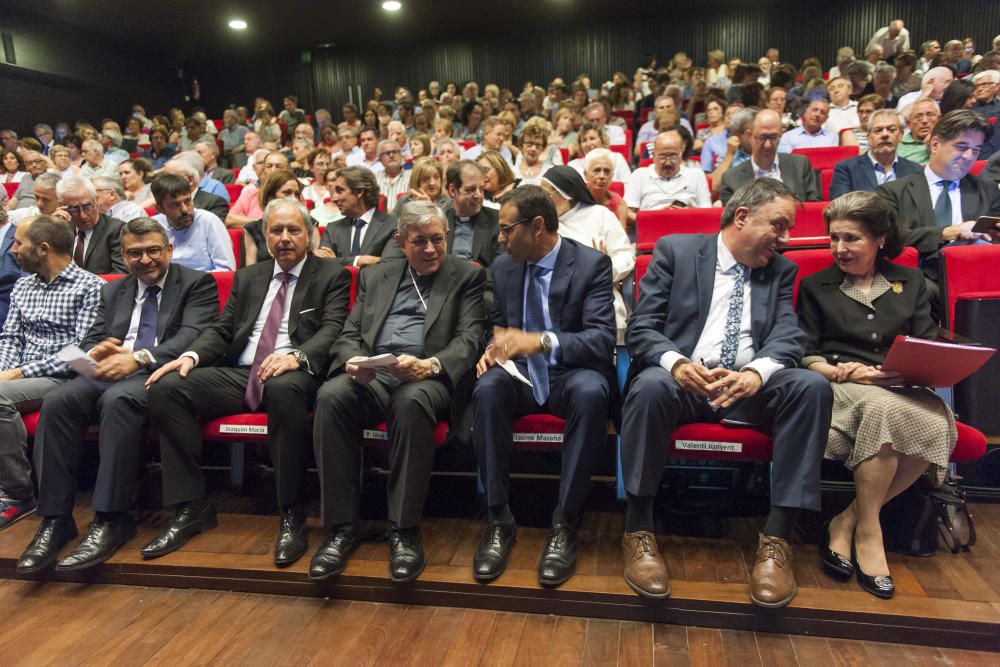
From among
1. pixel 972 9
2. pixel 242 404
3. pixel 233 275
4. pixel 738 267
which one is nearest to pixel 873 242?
pixel 738 267

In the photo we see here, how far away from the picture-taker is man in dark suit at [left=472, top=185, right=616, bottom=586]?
5.38 feet

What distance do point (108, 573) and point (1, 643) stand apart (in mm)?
288

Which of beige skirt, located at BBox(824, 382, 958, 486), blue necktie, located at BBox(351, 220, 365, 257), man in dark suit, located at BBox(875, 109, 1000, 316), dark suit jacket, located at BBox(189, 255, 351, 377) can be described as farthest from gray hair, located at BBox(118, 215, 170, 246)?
man in dark suit, located at BBox(875, 109, 1000, 316)

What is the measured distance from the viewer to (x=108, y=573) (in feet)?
5.89

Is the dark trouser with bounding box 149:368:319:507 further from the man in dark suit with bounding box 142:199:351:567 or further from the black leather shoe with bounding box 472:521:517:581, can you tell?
the black leather shoe with bounding box 472:521:517:581

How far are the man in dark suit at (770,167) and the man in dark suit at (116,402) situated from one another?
7.57ft

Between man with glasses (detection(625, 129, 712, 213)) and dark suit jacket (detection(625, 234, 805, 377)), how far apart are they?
127 centimetres

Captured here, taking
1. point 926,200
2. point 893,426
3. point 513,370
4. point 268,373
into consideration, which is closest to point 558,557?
point 513,370

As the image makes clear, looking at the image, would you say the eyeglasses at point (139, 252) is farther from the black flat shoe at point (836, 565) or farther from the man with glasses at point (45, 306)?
the black flat shoe at point (836, 565)

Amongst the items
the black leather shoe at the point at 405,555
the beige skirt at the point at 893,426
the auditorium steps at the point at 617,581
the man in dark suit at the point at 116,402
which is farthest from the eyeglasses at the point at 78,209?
the beige skirt at the point at 893,426

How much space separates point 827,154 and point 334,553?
11.7 ft

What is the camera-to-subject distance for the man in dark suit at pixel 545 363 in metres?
1.64

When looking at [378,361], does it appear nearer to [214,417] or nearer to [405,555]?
[405,555]

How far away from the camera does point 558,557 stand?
1.59 metres
